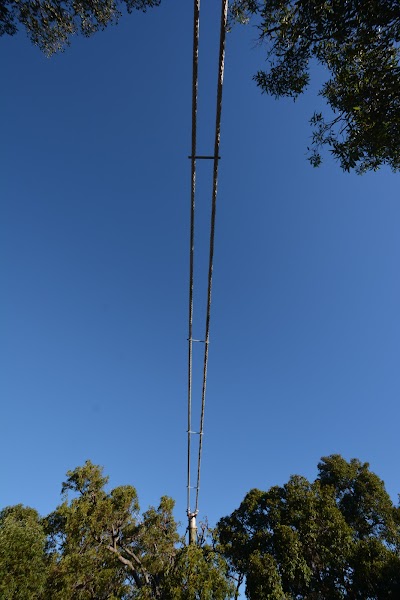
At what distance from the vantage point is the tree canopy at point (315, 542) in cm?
1681

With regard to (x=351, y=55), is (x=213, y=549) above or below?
below

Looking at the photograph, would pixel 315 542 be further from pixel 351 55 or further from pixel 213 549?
pixel 351 55

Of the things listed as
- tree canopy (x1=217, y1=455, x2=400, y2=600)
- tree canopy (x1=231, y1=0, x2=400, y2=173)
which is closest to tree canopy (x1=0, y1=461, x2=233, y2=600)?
tree canopy (x1=217, y1=455, x2=400, y2=600)

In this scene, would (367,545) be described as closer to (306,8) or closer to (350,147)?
(350,147)

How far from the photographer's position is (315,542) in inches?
723

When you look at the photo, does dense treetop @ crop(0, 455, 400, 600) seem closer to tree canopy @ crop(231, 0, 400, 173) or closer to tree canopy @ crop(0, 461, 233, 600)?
tree canopy @ crop(0, 461, 233, 600)

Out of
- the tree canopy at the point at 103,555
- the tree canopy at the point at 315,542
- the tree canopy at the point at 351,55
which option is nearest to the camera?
the tree canopy at the point at 351,55

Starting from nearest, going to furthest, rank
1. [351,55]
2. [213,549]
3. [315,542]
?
[351,55], [213,549], [315,542]

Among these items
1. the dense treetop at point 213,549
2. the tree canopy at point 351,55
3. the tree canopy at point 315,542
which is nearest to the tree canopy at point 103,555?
the dense treetop at point 213,549

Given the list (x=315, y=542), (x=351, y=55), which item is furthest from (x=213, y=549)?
(x=351, y=55)

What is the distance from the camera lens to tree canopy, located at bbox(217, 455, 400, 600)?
1681 cm

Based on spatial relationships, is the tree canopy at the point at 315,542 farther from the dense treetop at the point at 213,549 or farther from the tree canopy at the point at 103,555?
the tree canopy at the point at 103,555

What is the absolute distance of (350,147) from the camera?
28.1ft

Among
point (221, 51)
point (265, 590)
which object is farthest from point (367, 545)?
point (221, 51)
